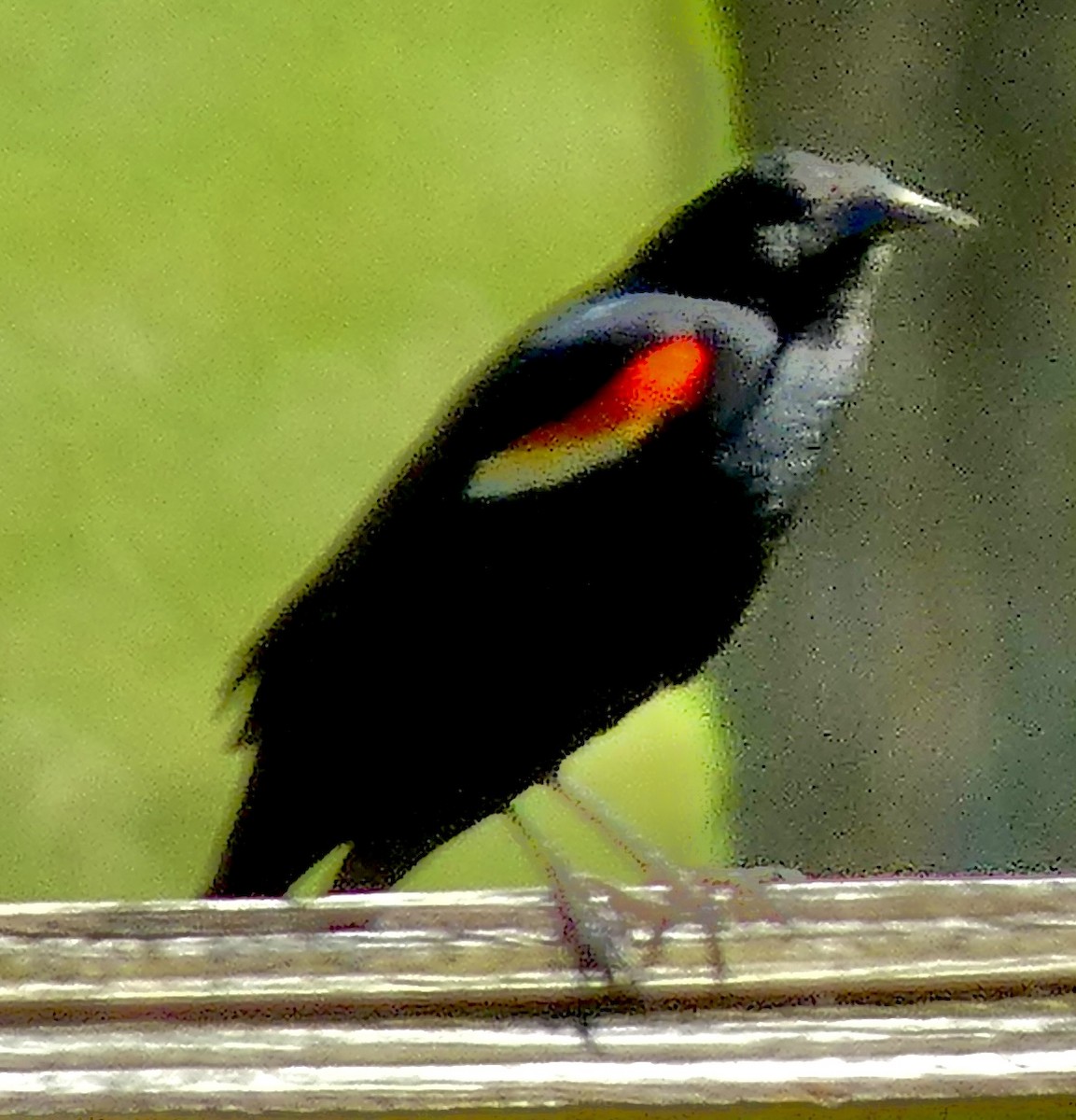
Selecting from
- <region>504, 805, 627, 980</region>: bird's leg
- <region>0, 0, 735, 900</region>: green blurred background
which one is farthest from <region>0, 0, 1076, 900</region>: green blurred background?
<region>504, 805, 627, 980</region>: bird's leg

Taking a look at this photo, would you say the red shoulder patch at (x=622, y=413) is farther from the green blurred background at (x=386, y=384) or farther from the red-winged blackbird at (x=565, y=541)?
the green blurred background at (x=386, y=384)

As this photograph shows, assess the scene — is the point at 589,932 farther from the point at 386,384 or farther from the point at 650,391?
the point at 386,384

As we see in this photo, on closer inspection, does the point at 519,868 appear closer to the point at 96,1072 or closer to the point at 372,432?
the point at 372,432

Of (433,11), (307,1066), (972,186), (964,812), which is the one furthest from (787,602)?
(307,1066)

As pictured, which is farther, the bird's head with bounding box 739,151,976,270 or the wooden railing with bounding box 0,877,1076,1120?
the bird's head with bounding box 739,151,976,270

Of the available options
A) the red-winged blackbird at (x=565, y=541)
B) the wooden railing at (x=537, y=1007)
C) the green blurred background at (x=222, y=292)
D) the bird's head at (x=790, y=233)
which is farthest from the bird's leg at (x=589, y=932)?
the green blurred background at (x=222, y=292)

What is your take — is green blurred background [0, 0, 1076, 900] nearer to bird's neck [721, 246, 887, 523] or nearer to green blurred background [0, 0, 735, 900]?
green blurred background [0, 0, 735, 900]

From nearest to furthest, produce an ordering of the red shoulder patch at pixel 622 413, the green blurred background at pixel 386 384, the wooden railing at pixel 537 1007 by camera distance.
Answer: the wooden railing at pixel 537 1007 < the red shoulder patch at pixel 622 413 < the green blurred background at pixel 386 384
